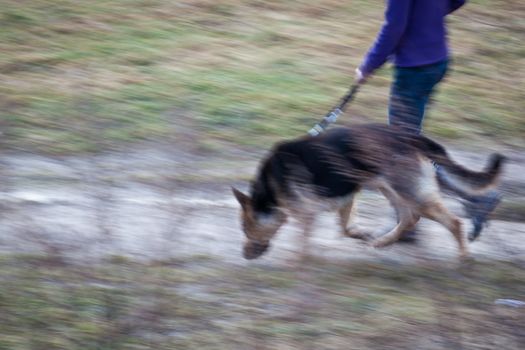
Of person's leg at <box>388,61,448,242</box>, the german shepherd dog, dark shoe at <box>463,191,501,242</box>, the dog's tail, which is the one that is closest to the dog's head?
the german shepherd dog

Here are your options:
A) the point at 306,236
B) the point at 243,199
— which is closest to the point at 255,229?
the point at 243,199

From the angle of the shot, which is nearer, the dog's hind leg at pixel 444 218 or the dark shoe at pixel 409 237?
the dog's hind leg at pixel 444 218

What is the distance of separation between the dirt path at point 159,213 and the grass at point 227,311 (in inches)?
7.4

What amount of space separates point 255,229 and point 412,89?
4.45ft

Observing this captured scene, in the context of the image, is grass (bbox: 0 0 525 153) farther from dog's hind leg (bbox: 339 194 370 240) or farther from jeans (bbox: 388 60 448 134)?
jeans (bbox: 388 60 448 134)

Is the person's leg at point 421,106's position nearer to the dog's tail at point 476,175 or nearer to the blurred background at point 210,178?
the dog's tail at point 476,175

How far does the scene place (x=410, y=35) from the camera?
19.3 feet

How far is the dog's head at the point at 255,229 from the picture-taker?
5.88 metres

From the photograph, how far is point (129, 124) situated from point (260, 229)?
310cm

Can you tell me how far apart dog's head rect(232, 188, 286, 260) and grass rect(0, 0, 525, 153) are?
1.26m

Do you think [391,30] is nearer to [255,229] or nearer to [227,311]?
[255,229]

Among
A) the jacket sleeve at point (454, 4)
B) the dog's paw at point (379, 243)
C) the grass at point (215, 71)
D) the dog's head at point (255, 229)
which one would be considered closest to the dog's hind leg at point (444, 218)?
the dog's paw at point (379, 243)

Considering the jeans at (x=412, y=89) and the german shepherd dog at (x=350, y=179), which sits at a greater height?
the jeans at (x=412, y=89)

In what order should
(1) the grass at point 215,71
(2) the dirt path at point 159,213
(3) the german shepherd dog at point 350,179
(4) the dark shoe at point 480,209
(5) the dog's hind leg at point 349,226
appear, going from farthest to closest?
(1) the grass at point 215,71 → (5) the dog's hind leg at point 349,226 → (4) the dark shoe at point 480,209 → (2) the dirt path at point 159,213 → (3) the german shepherd dog at point 350,179
